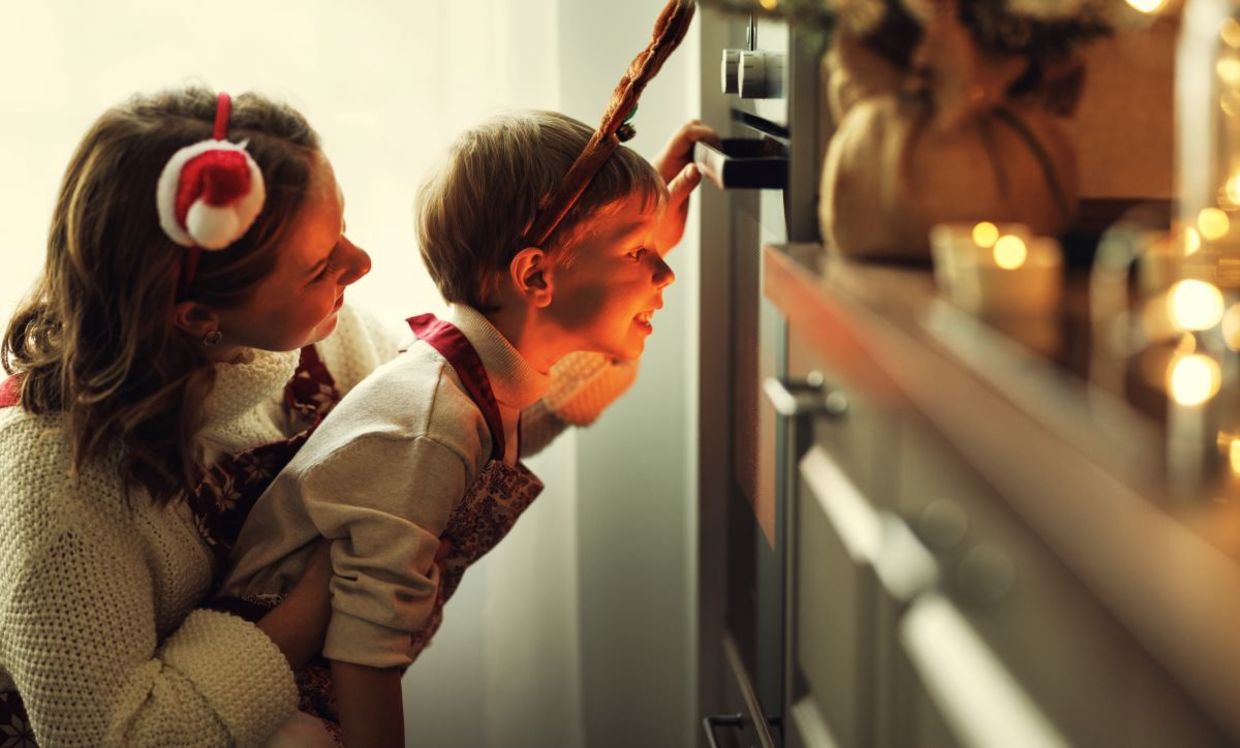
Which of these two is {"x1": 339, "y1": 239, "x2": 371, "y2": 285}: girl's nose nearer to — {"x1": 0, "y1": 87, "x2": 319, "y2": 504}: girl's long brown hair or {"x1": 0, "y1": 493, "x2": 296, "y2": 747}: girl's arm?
{"x1": 0, "y1": 87, "x2": 319, "y2": 504}: girl's long brown hair

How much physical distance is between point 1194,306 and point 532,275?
0.74 meters

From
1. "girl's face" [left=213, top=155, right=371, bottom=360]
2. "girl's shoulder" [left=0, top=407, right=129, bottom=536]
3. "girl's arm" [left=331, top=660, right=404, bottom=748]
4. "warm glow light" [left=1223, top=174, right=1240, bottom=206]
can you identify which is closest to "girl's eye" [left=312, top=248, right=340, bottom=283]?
"girl's face" [left=213, top=155, right=371, bottom=360]

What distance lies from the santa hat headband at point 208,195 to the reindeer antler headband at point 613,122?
0.90 ft

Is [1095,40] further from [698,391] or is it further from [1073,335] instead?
[698,391]

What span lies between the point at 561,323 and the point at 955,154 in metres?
0.63

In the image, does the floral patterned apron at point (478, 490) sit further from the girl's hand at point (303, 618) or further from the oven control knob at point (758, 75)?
the oven control knob at point (758, 75)

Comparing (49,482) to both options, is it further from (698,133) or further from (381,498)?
(698,133)

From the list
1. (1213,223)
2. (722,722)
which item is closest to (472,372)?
(722,722)

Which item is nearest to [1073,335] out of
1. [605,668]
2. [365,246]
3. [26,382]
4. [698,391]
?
[26,382]

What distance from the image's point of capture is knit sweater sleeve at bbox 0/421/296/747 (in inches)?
36.5

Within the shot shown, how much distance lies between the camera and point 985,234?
0.54 meters

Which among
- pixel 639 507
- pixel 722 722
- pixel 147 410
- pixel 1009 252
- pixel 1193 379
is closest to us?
pixel 1193 379

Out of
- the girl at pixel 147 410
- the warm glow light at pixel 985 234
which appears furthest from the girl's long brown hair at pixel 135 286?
the warm glow light at pixel 985 234

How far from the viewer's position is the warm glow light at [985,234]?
1.70 feet
